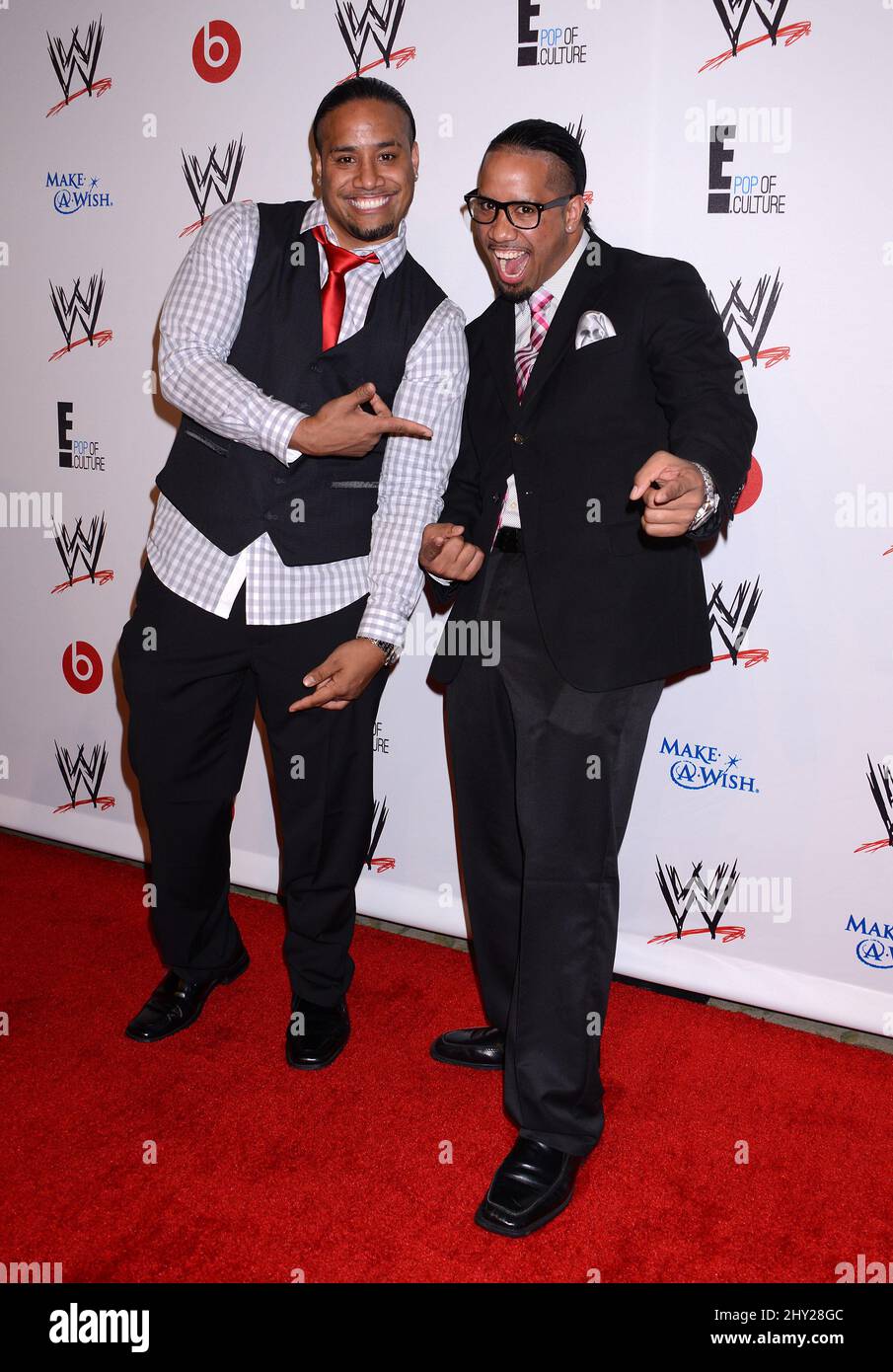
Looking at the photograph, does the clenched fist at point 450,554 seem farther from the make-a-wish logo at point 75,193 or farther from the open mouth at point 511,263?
the make-a-wish logo at point 75,193

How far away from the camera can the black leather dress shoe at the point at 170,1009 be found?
88.8 inches

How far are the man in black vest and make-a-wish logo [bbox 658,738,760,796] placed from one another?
0.73 metres

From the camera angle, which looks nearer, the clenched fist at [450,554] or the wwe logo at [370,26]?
the clenched fist at [450,554]

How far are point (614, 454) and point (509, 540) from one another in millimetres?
232

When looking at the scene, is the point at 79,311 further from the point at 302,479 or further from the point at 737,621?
the point at 737,621

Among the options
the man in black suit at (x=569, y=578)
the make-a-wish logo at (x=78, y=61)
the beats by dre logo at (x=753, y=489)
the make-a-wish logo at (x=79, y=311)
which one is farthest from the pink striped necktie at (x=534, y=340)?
the make-a-wish logo at (x=78, y=61)

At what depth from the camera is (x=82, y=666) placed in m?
3.12

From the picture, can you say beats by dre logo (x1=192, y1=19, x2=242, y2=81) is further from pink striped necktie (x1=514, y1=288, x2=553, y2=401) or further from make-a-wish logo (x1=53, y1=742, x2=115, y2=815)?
make-a-wish logo (x1=53, y1=742, x2=115, y2=815)

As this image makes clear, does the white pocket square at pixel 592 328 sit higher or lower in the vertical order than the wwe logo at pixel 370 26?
lower

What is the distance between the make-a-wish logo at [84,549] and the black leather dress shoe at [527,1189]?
1918mm

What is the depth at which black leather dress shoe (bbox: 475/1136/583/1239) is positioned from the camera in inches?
68.6
